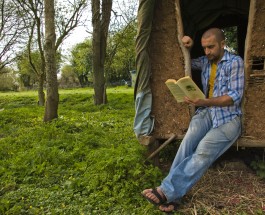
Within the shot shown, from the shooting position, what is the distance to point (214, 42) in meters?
4.05

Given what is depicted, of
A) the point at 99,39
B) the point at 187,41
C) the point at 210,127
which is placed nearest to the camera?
the point at 210,127

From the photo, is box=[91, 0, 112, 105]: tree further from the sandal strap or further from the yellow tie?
the sandal strap

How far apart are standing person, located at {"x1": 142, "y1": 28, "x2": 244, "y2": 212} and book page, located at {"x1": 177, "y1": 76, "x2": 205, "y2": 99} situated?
0.06 metres

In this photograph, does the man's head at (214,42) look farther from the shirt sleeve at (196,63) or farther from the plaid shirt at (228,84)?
the shirt sleeve at (196,63)

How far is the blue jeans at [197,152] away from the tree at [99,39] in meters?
10.3

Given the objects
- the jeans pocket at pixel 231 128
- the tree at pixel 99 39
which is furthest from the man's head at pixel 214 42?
the tree at pixel 99 39

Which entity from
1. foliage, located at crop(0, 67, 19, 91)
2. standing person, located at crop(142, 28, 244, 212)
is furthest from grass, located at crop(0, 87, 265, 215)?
foliage, located at crop(0, 67, 19, 91)

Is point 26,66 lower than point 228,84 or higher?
higher

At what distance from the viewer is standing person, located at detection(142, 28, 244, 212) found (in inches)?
153

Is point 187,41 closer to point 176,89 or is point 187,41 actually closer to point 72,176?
point 176,89

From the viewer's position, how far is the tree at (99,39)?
1379 cm

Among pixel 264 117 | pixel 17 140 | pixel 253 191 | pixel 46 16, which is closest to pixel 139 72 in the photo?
pixel 264 117

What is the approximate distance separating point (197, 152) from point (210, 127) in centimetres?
44

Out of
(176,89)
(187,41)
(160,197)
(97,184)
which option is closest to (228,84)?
(176,89)
